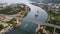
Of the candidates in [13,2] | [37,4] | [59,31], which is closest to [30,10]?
[37,4]

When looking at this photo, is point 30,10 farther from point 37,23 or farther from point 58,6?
point 58,6

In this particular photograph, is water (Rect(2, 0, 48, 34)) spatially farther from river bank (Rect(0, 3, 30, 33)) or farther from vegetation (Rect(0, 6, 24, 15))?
vegetation (Rect(0, 6, 24, 15))

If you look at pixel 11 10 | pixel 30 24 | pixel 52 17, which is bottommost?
pixel 30 24

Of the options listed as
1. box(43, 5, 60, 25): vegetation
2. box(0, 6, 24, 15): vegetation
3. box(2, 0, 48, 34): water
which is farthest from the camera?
box(0, 6, 24, 15): vegetation

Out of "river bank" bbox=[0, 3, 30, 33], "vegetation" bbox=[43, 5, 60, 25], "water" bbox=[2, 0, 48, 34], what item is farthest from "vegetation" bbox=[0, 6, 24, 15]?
"vegetation" bbox=[43, 5, 60, 25]

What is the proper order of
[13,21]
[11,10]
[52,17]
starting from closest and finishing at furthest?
[52,17] → [13,21] → [11,10]

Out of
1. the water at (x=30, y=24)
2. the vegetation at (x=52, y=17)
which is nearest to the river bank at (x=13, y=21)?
the water at (x=30, y=24)

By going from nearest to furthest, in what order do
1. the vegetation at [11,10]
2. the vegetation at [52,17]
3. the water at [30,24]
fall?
the vegetation at [52,17], the water at [30,24], the vegetation at [11,10]

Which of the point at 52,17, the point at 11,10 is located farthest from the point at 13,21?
the point at 52,17

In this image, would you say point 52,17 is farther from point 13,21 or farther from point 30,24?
point 13,21

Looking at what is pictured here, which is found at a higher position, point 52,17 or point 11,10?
point 11,10

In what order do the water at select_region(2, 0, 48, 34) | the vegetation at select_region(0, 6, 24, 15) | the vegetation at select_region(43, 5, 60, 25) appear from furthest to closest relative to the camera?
1. the vegetation at select_region(0, 6, 24, 15)
2. the water at select_region(2, 0, 48, 34)
3. the vegetation at select_region(43, 5, 60, 25)

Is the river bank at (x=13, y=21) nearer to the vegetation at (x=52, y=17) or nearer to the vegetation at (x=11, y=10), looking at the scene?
the vegetation at (x=11, y=10)
